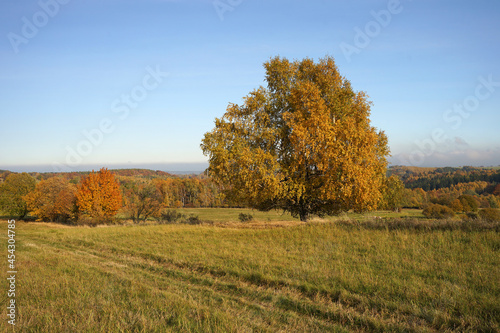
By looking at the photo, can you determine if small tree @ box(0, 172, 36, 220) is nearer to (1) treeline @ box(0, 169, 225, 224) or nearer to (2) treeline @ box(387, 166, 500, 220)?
(1) treeline @ box(0, 169, 225, 224)

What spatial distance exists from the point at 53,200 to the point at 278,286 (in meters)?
58.5

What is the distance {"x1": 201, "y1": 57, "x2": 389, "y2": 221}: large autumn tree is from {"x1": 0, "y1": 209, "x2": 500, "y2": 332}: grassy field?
5777 mm

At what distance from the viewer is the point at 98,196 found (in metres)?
47.3

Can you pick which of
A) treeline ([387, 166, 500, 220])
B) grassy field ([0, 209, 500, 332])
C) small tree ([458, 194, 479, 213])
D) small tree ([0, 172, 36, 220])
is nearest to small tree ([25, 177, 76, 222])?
small tree ([0, 172, 36, 220])

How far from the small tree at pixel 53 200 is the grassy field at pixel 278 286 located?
44.2m

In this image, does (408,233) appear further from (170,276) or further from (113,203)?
(113,203)

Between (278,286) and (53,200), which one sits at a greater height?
(278,286)

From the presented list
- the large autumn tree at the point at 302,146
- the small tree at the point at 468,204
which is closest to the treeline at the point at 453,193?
the small tree at the point at 468,204

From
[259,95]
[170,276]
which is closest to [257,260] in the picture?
[170,276]

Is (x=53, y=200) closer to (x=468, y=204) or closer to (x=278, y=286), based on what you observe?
(x=278, y=286)

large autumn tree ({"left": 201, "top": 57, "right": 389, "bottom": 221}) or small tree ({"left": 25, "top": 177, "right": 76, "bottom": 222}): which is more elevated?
large autumn tree ({"left": 201, "top": 57, "right": 389, "bottom": 221})

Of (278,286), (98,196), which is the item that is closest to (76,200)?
(98,196)

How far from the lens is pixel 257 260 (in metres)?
9.97

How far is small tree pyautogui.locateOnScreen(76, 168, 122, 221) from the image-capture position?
46.8 meters
